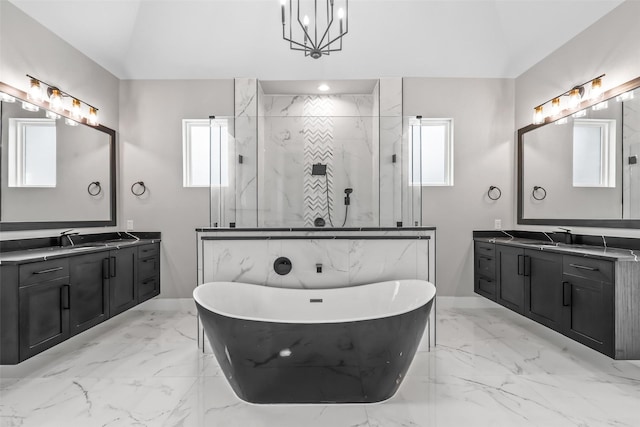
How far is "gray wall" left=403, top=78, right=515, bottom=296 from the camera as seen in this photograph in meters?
3.67

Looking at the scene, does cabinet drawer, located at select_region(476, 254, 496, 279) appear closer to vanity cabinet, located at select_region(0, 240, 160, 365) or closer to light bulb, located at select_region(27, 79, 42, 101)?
vanity cabinet, located at select_region(0, 240, 160, 365)

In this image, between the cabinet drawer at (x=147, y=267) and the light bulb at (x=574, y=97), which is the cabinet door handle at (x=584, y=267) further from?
the cabinet drawer at (x=147, y=267)

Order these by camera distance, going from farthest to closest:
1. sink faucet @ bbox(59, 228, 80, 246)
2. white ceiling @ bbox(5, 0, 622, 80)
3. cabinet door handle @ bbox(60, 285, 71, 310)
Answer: white ceiling @ bbox(5, 0, 622, 80)
sink faucet @ bbox(59, 228, 80, 246)
cabinet door handle @ bbox(60, 285, 71, 310)

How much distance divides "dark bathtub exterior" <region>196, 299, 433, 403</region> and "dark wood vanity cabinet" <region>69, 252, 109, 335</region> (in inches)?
52.7

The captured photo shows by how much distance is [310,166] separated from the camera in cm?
294

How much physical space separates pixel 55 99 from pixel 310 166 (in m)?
2.26

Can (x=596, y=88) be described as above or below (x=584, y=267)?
above

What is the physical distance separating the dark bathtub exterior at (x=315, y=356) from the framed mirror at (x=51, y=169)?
1.88 meters

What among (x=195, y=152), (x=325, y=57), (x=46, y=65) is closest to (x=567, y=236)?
(x=325, y=57)

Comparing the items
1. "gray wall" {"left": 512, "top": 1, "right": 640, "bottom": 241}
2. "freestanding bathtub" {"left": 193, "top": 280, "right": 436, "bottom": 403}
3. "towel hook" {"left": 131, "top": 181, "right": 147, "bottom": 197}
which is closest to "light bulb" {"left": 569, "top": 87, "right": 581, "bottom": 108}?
"gray wall" {"left": 512, "top": 1, "right": 640, "bottom": 241}

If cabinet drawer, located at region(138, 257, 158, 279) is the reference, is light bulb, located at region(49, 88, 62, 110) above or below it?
above

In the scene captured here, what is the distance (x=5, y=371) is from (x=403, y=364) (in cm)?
261

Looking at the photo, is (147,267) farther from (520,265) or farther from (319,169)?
(520,265)

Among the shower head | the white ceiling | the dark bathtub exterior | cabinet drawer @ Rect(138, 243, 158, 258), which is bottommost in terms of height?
the dark bathtub exterior
